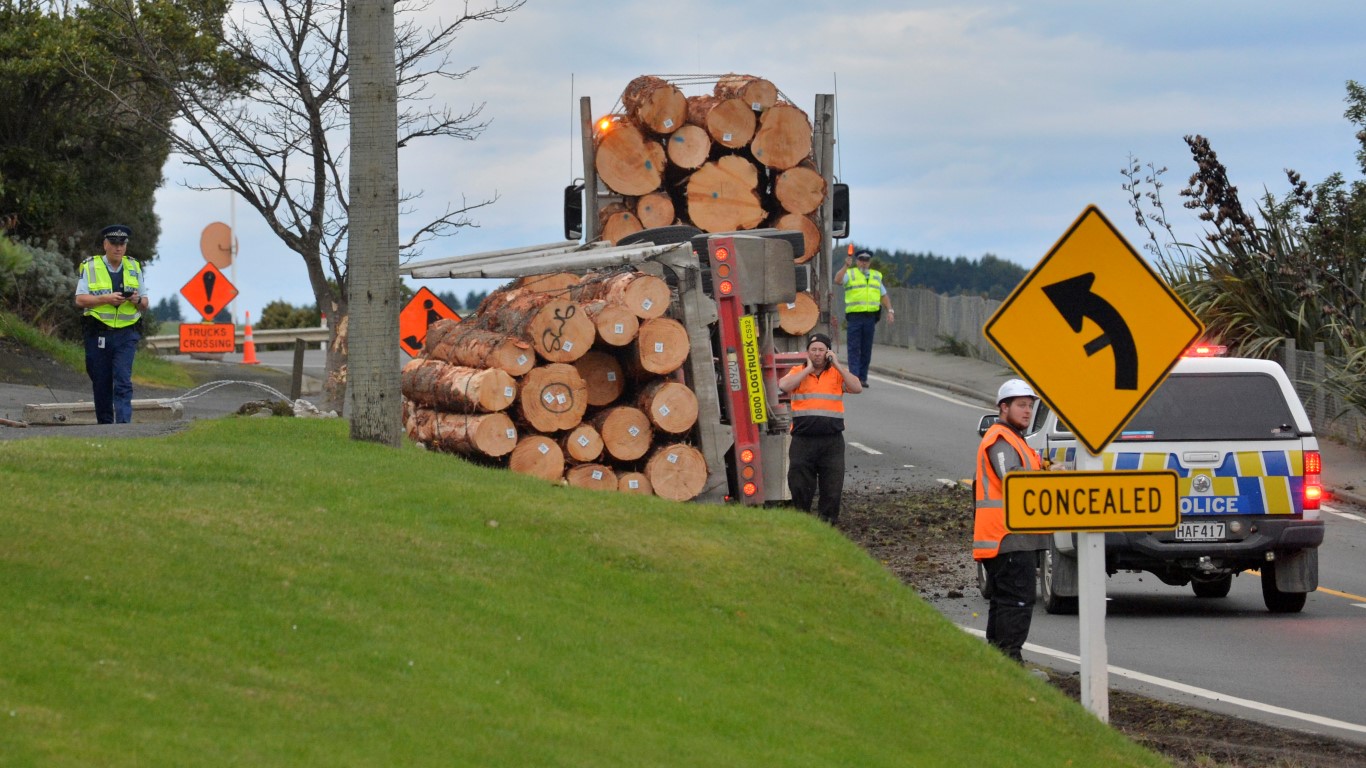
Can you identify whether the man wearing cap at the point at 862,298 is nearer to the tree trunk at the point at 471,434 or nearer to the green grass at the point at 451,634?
the tree trunk at the point at 471,434

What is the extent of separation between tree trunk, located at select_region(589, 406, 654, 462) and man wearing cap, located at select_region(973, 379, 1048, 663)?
4.86 metres

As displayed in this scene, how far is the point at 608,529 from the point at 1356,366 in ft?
49.9

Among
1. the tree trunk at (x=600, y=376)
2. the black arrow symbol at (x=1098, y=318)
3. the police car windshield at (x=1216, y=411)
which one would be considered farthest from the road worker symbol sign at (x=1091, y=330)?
the tree trunk at (x=600, y=376)

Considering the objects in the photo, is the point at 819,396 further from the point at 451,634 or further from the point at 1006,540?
the point at 451,634

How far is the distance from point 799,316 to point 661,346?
324cm

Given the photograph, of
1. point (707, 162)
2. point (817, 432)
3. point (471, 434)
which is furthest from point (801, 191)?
point (471, 434)

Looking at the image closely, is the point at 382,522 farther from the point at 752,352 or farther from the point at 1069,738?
the point at 752,352

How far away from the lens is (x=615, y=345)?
1434 cm

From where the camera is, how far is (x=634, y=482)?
47.4 feet

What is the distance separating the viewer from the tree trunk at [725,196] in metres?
17.6

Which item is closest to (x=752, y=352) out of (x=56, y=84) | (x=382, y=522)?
(x=382, y=522)

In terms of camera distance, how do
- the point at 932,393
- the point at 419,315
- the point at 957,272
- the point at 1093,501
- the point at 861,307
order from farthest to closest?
the point at 957,272
the point at 932,393
the point at 861,307
the point at 419,315
the point at 1093,501

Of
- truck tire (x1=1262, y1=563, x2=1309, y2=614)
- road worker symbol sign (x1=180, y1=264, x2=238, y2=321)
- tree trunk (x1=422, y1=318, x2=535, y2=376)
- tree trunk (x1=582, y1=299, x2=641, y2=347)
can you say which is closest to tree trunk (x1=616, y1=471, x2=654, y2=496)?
tree trunk (x1=582, y1=299, x2=641, y2=347)

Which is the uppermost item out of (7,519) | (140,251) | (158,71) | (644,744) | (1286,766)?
(158,71)
